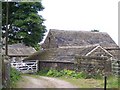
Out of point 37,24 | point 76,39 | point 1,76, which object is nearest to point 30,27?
point 37,24

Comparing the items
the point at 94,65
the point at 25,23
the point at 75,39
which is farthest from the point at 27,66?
the point at 75,39

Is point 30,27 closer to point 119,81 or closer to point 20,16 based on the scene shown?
point 20,16

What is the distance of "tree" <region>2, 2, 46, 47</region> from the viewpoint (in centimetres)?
711

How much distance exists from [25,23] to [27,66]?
4.54 ft

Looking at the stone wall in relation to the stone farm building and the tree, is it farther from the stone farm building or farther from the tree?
the tree

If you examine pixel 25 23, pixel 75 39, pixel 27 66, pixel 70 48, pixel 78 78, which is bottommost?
pixel 78 78

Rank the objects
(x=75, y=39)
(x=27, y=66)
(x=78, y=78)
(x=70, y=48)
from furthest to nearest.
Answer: (x=75, y=39) → (x=70, y=48) → (x=27, y=66) → (x=78, y=78)

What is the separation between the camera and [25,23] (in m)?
7.46

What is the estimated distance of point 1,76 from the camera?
4715 millimetres

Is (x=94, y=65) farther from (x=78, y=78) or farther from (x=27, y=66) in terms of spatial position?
(x=27, y=66)

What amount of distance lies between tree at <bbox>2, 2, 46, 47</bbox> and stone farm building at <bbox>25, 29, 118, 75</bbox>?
2.86 feet

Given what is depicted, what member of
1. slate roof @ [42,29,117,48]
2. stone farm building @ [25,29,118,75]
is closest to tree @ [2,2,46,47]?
stone farm building @ [25,29,118,75]

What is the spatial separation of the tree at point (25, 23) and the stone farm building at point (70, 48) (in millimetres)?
872

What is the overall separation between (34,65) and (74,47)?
4.78 feet
